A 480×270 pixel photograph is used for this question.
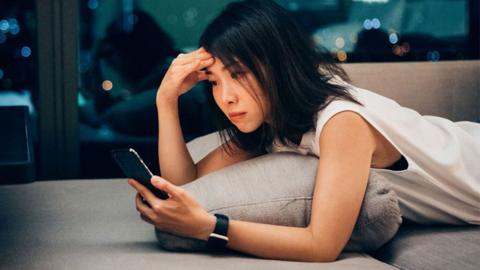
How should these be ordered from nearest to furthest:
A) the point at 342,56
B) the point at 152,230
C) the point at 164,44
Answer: the point at 152,230, the point at 164,44, the point at 342,56

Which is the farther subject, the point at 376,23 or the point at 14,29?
the point at 376,23

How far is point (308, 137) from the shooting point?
2.04 meters

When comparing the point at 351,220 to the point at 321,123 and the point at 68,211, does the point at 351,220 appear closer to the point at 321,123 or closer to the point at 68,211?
the point at 321,123

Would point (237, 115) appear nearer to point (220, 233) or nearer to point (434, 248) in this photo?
point (220, 233)

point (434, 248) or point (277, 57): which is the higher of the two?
point (277, 57)

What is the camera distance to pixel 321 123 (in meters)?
1.89

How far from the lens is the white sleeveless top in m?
1.96

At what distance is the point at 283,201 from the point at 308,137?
0.72 feet

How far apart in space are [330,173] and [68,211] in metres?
0.89

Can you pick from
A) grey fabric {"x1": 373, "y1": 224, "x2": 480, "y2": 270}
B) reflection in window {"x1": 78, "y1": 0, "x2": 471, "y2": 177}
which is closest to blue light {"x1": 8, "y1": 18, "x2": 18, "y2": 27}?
reflection in window {"x1": 78, "y1": 0, "x2": 471, "y2": 177}

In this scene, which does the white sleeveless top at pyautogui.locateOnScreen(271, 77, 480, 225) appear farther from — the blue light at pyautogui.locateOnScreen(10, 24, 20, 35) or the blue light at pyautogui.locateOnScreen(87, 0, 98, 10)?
the blue light at pyautogui.locateOnScreen(10, 24, 20, 35)

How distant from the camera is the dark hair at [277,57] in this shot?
1958 millimetres

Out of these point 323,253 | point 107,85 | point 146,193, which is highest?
point 146,193

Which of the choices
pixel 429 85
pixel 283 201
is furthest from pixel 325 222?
pixel 429 85
